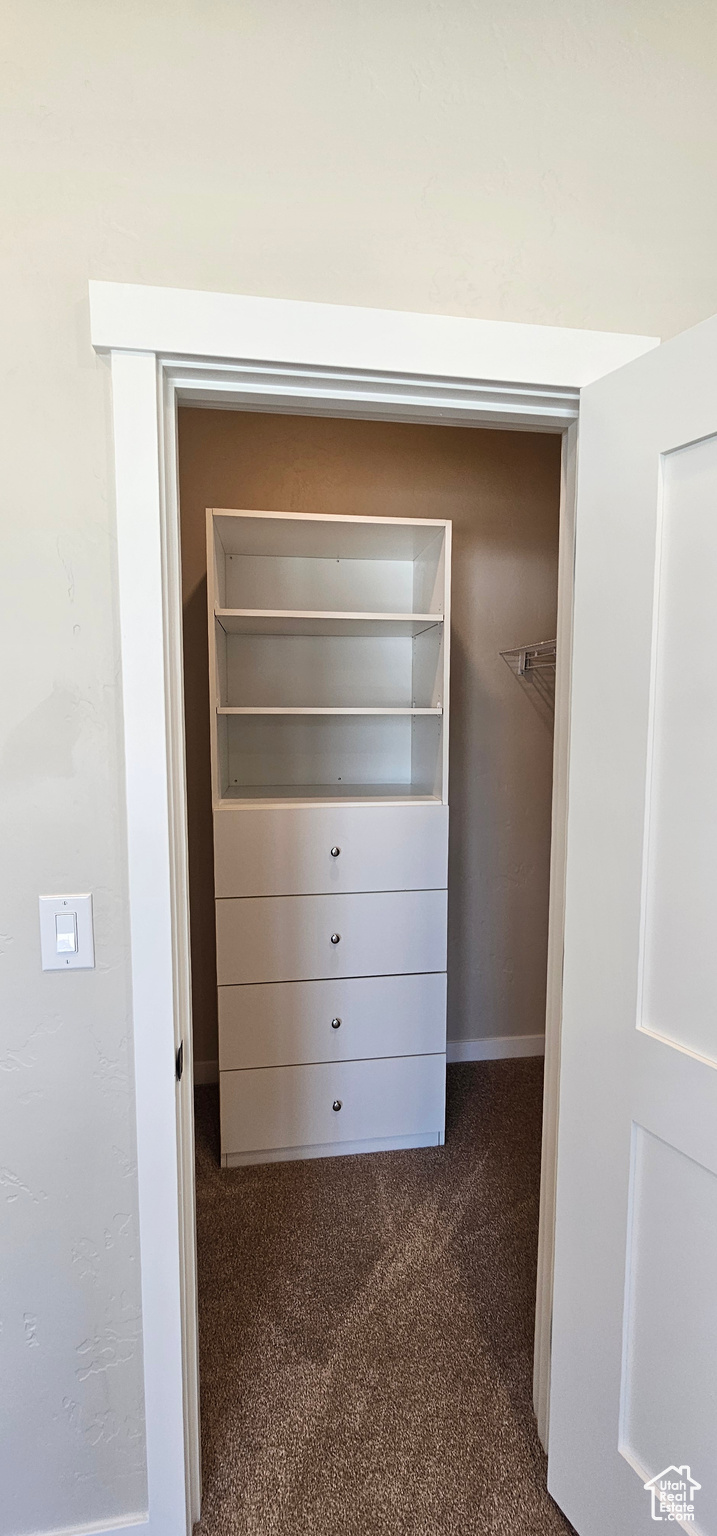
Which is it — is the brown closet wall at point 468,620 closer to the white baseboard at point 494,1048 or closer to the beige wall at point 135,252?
the white baseboard at point 494,1048

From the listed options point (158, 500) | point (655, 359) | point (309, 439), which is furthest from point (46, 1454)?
point (309, 439)

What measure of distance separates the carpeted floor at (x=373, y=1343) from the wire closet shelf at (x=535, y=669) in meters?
1.59

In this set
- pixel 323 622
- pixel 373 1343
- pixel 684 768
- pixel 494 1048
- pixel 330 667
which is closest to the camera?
pixel 684 768

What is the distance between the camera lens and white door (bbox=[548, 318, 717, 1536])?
3.15ft

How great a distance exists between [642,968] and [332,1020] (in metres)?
1.38

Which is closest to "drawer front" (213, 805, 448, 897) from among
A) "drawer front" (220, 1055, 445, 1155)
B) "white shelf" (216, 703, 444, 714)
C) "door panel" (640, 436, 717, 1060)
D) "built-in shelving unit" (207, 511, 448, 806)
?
"built-in shelving unit" (207, 511, 448, 806)

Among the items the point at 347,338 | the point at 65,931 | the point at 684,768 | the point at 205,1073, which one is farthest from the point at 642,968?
the point at 205,1073

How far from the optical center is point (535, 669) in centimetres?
288

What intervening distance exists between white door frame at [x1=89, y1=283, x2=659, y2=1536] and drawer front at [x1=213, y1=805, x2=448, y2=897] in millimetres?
942

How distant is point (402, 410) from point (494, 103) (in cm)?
43

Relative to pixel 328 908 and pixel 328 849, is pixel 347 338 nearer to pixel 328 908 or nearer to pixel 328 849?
pixel 328 849

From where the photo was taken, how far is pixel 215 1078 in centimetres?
277

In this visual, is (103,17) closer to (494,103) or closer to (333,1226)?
(494,103)

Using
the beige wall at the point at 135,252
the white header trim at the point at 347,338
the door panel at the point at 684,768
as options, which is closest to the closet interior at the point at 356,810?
the beige wall at the point at 135,252
